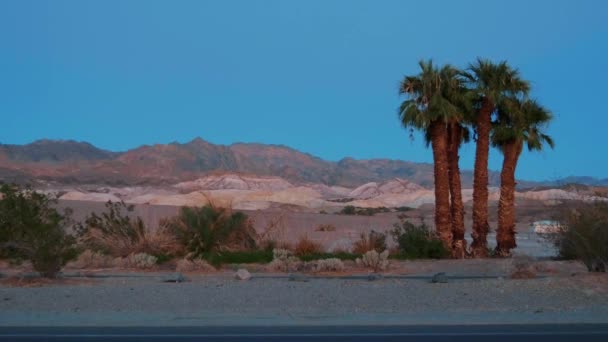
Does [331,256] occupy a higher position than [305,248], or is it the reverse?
[305,248]

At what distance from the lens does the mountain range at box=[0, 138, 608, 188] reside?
10600 cm

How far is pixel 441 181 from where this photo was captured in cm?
2944

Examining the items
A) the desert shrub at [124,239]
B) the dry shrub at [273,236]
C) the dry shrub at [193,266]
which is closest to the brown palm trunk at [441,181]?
the dry shrub at [273,236]

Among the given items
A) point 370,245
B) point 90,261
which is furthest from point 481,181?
point 90,261

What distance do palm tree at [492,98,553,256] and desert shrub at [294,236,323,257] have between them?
6611 mm

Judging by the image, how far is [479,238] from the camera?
29.7 m

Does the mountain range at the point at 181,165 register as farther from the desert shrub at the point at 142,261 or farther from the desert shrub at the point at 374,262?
the desert shrub at the point at 142,261

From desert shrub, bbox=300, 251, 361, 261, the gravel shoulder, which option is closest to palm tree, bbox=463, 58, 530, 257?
desert shrub, bbox=300, 251, 361, 261

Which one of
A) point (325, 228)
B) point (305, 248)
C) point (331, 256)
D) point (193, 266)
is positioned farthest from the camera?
point (325, 228)

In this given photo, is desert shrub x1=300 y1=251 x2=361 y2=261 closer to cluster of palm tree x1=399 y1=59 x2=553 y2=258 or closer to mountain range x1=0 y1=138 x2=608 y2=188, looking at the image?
cluster of palm tree x1=399 y1=59 x2=553 y2=258

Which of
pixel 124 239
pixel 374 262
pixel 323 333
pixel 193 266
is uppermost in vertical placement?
pixel 124 239

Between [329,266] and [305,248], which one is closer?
[329,266]

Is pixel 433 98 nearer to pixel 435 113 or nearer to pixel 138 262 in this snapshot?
pixel 435 113

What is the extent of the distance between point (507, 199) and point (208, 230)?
1100 centimetres
